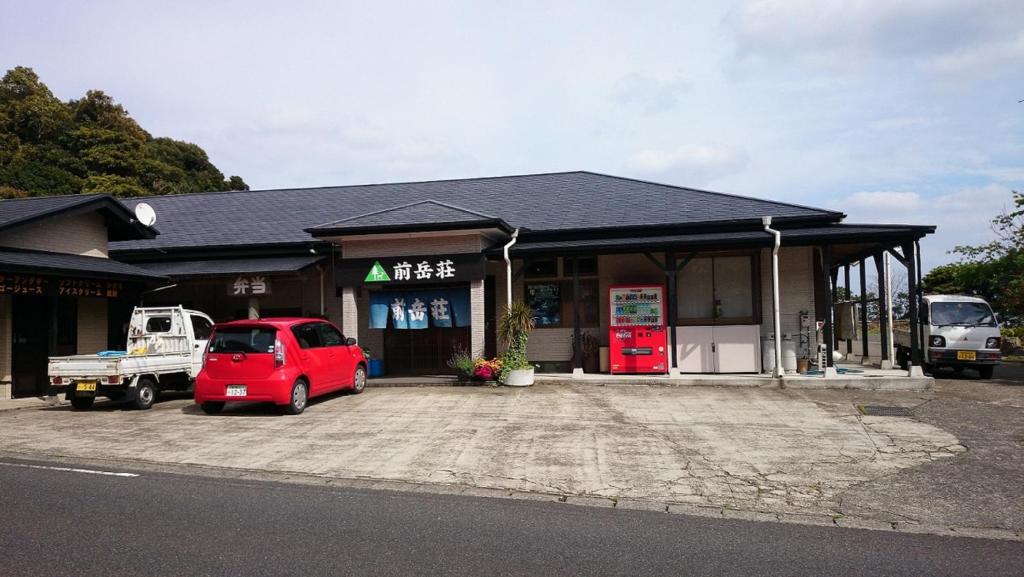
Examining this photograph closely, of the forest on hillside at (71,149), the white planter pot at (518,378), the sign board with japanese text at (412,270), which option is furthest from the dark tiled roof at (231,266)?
the forest on hillside at (71,149)

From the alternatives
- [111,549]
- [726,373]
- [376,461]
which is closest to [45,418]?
[376,461]

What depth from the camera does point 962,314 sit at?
15344mm

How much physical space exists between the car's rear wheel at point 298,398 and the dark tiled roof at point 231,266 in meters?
4.75

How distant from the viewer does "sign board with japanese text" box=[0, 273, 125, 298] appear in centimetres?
1252

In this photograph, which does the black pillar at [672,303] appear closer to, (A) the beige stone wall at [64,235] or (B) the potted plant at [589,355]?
(B) the potted plant at [589,355]

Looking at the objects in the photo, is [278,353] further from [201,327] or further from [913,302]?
[913,302]

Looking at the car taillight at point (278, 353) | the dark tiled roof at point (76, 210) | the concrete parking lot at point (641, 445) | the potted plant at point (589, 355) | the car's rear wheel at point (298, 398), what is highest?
the dark tiled roof at point (76, 210)

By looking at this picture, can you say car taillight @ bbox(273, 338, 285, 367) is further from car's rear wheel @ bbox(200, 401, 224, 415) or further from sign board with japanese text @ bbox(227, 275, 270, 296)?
sign board with japanese text @ bbox(227, 275, 270, 296)

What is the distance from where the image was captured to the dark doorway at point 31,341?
44.8ft

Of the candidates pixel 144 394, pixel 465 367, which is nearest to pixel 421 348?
pixel 465 367

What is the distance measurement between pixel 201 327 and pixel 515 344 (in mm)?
6696

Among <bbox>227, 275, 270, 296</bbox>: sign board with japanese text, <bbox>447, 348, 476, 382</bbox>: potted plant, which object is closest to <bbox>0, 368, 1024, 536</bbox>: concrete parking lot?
<bbox>447, 348, 476, 382</bbox>: potted plant

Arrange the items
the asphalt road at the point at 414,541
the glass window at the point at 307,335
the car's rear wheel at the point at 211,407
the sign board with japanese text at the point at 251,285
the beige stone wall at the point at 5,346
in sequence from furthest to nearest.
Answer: the sign board with japanese text at the point at 251,285, the beige stone wall at the point at 5,346, the car's rear wheel at the point at 211,407, the glass window at the point at 307,335, the asphalt road at the point at 414,541

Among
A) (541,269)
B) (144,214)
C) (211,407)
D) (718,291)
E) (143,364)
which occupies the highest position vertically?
(144,214)
